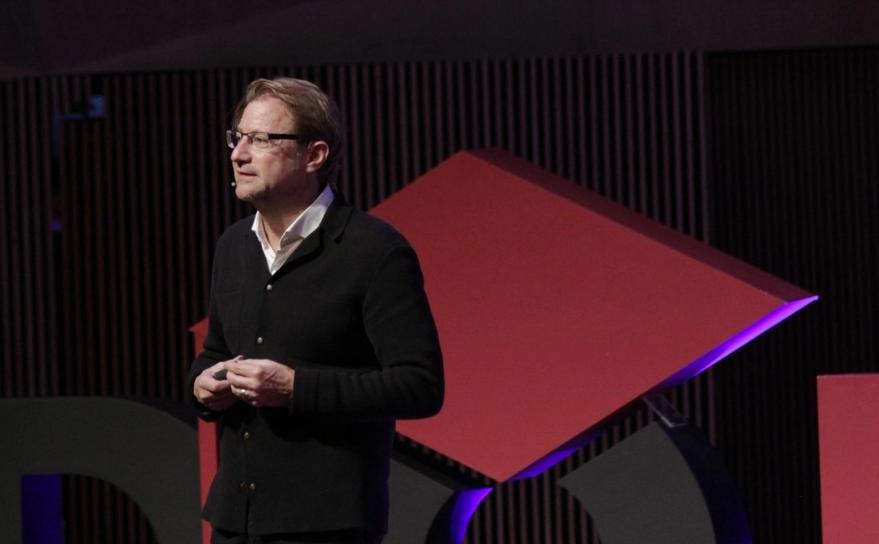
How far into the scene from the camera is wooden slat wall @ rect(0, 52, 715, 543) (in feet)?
20.2

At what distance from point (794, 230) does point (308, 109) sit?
4.37 m

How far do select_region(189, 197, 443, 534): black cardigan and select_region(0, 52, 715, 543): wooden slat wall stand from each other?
3988mm

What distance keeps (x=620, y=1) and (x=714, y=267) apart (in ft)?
10.0

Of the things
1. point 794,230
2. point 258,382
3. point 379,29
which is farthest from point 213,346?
point 794,230

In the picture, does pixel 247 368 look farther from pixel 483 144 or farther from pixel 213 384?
pixel 483 144

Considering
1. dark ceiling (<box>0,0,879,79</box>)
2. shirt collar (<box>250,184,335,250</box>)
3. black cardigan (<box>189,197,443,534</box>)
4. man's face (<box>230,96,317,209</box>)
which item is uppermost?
dark ceiling (<box>0,0,879,79</box>)

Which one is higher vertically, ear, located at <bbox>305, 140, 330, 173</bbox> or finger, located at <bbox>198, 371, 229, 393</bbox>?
ear, located at <bbox>305, 140, 330, 173</bbox>

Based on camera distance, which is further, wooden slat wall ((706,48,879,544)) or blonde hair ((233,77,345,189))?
wooden slat wall ((706,48,879,544))

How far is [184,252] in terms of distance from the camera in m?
6.40

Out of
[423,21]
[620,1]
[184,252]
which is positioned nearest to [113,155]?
[184,252]

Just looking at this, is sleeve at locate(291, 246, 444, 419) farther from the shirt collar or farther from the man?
the shirt collar

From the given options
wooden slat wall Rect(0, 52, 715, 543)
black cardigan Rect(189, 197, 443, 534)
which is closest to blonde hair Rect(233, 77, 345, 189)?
black cardigan Rect(189, 197, 443, 534)

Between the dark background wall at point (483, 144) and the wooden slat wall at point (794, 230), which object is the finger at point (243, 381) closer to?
the dark background wall at point (483, 144)

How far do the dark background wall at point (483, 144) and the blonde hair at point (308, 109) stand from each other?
3.91 meters
